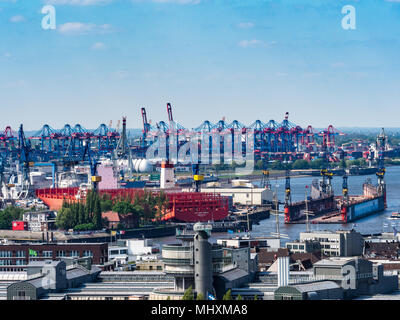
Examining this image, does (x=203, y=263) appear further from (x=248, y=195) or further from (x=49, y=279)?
(x=248, y=195)

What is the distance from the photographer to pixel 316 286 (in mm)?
10430

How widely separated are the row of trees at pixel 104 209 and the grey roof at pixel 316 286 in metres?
14.3

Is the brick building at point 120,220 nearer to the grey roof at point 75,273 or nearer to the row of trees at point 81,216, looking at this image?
the row of trees at point 81,216

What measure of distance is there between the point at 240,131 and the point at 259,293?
45.9 meters

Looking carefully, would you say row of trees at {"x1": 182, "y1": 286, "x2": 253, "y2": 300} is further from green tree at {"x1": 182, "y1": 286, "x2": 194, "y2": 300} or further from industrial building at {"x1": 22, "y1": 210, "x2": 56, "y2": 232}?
industrial building at {"x1": 22, "y1": 210, "x2": 56, "y2": 232}

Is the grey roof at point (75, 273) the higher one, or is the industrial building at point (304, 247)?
the grey roof at point (75, 273)

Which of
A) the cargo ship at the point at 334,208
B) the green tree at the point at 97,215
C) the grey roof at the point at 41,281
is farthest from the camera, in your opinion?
the cargo ship at the point at 334,208

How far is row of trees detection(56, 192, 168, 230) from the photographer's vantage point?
25.0 meters

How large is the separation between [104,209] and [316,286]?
17254 mm

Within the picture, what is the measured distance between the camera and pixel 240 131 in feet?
186

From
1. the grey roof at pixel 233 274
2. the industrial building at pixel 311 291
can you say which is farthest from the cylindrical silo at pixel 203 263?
the industrial building at pixel 311 291

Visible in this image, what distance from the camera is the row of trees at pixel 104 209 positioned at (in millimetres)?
24969
